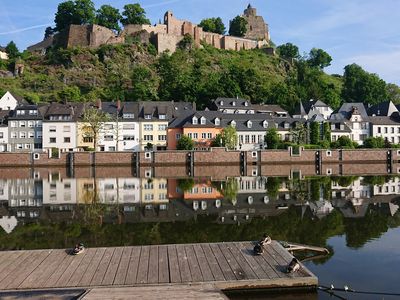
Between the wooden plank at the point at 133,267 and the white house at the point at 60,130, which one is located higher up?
the white house at the point at 60,130

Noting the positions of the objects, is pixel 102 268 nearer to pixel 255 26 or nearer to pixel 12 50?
pixel 12 50

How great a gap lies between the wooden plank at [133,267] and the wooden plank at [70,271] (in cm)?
158

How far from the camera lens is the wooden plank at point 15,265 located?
12735 mm

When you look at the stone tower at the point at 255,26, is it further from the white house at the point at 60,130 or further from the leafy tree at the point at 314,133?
the white house at the point at 60,130

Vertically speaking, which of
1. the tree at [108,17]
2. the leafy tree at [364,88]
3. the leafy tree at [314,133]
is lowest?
the leafy tree at [314,133]

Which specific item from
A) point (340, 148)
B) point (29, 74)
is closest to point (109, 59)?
point (29, 74)

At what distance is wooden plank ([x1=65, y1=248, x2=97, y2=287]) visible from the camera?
12.0 meters

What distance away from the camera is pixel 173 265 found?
13.3 meters

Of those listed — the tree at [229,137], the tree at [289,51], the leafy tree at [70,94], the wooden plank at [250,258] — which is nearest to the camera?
the wooden plank at [250,258]

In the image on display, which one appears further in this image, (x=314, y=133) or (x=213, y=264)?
(x=314, y=133)

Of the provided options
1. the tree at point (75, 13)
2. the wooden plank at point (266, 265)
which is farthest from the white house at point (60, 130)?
the wooden plank at point (266, 265)

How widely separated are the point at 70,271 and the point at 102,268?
2.98 feet

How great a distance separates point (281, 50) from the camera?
149 m

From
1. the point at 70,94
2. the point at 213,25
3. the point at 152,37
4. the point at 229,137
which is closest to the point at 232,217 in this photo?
the point at 229,137
